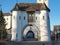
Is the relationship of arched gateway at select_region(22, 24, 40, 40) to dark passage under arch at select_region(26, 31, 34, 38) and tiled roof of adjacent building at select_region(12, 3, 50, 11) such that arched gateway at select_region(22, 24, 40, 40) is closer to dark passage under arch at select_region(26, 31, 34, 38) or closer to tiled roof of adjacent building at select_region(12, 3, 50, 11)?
dark passage under arch at select_region(26, 31, 34, 38)

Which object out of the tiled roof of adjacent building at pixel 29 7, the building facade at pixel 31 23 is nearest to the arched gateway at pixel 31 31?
the building facade at pixel 31 23

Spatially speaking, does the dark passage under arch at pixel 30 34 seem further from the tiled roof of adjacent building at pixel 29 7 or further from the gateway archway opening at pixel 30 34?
the tiled roof of adjacent building at pixel 29 7

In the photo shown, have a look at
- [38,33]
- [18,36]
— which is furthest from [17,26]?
[38,33]

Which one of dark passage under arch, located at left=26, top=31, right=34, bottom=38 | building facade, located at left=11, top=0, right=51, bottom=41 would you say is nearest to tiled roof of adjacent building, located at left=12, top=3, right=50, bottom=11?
building facade, located at left=11, top=0, right=51, bottom=41

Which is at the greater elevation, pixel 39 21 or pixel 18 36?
pixel 39 21

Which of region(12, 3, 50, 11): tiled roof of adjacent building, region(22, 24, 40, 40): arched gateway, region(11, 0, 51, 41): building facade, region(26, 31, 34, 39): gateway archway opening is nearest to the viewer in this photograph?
region(11, 0, 51, 41): building facade

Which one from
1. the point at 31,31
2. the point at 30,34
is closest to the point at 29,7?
the point at 31,31

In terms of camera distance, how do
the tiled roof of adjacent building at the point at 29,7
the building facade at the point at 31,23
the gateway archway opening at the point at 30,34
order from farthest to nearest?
the gateway archway opening at the point at 30,34
the tiled roof of adjacent building at the point at 29,7
the building facade at the point at 31,23

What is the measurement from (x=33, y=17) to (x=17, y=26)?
6.71 metres

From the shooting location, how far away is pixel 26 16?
68.8m

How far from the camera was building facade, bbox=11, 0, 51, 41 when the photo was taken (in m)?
66.5

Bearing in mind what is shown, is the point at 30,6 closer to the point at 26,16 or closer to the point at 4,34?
the point at 26,16

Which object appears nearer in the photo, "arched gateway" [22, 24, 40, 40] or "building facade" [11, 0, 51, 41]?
"building facade" [11, 0, 51, 41]

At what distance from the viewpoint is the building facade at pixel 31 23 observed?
66.5 m
